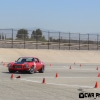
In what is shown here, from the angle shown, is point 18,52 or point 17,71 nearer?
point 17,71

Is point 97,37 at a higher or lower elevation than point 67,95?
higher

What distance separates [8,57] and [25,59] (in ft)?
71.1

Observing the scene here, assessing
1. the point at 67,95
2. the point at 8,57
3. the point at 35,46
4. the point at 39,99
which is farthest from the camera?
the point at 35,46

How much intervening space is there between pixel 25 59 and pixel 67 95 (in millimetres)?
13355

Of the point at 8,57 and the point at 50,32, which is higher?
the point at 50,32

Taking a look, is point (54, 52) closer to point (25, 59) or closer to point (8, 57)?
point (8, 57)

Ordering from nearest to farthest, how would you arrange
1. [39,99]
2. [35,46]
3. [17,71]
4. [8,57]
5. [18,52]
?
[39,99] < [17,71] < [8,57] < [18,52] < [35,46]

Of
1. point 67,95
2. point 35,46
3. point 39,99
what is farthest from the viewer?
point 35,46

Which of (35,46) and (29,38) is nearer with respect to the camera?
(35,46)

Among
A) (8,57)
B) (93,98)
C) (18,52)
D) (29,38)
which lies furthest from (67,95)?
(29,38)

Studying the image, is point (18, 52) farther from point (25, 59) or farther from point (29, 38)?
point (25, 59)

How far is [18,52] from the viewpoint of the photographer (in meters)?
53.2

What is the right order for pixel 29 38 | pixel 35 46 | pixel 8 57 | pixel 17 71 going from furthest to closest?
1. pixel 29 38
2. pixel 35 46
3. pixel 8 57
4. pixel 17 71

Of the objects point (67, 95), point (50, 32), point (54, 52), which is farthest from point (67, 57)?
point (67, 95)
